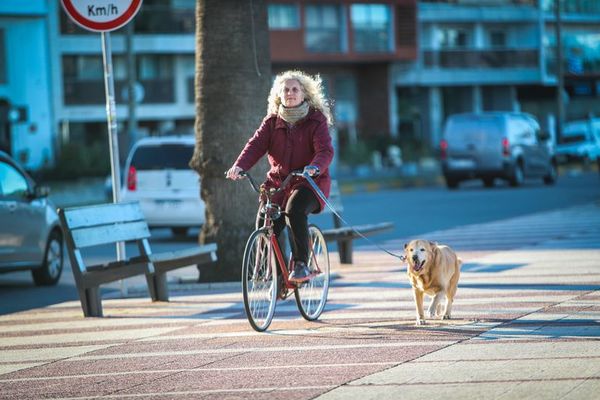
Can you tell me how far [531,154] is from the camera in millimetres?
39125

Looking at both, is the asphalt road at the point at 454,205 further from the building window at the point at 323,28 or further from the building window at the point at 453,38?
the building window at the point at 453,38

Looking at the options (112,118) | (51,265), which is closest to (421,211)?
(51,265)

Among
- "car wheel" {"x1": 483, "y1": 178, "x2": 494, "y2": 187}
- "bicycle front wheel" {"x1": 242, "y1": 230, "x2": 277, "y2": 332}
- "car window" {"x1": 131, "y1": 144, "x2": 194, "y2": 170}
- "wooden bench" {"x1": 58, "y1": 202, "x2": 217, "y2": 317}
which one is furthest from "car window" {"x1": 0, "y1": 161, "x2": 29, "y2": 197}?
"car wheel" {"x1": 483, "y1": 178, "x2": 494, "y2": 187}

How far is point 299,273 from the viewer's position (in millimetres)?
10180

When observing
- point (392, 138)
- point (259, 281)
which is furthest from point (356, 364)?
point (392, 138)

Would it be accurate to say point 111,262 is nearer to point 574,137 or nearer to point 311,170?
point 311,170

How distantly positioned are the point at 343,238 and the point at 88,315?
15.0ft

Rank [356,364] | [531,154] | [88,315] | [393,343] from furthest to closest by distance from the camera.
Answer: [531,154], [88,315], [393,343], [356,364]

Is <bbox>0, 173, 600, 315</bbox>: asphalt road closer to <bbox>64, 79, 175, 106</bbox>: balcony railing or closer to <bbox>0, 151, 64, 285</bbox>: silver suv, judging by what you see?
<bbox>0, 151, 64, 285</bbox>: silver suv

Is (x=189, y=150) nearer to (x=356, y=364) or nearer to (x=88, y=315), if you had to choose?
(x=88, y=315)

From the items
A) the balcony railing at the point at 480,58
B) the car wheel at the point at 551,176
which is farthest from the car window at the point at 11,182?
the balcony railing at the point at 480,58

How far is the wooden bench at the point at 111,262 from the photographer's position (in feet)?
39.0

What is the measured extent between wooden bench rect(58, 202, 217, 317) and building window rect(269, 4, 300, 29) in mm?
52118

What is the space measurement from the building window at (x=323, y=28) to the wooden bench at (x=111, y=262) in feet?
172
